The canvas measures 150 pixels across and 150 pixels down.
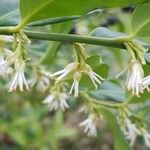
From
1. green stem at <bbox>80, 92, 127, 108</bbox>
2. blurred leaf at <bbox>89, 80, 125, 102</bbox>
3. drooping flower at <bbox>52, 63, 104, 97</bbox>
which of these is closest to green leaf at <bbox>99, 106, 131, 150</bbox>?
green stem at <bbox>80, 92, 127, 108</bbox>

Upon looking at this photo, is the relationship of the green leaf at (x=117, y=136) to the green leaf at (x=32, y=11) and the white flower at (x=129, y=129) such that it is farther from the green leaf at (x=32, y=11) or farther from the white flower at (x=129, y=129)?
the green leaf at (x=32, y=11)

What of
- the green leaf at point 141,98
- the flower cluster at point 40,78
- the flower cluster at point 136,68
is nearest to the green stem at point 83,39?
the flower cluster at point 136,68

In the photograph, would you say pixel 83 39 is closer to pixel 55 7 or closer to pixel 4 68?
pixel 55 7

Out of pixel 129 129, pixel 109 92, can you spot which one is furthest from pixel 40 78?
pixel 129 129

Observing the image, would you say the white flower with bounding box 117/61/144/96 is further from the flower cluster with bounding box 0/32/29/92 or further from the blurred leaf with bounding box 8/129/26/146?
the blurred leaf with bounding box 8/129/26/146

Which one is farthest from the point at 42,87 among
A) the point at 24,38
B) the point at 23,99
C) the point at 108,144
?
the point at 108,144

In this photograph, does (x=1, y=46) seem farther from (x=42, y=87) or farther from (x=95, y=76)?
(x=42, y=87)

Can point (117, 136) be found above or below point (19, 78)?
below
